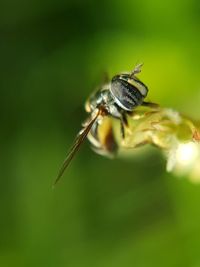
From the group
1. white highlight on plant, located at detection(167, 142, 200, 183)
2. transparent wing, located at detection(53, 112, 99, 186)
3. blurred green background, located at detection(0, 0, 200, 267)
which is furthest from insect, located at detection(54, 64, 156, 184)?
blurred green background, located at detection(0, 0, 200, 267)

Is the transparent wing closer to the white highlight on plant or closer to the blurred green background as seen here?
the white highlight on plant

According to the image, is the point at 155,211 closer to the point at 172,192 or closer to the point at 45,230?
the point at 172,192

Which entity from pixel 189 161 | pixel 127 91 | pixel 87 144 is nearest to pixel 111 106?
pixel 127 91

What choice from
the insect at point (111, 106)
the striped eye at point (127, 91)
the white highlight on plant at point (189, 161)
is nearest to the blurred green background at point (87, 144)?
the white highlight on plant at point (189, 161)

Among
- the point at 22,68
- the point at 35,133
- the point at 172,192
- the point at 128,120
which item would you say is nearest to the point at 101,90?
the point at 128,120

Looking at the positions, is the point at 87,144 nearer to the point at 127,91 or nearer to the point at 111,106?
the point at 111,106

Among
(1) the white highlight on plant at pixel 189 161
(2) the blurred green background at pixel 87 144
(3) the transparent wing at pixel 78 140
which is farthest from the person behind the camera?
(2) the blurred green background at pixel 87 144

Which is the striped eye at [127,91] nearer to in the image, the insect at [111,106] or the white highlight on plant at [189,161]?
the insect at [111,106]
